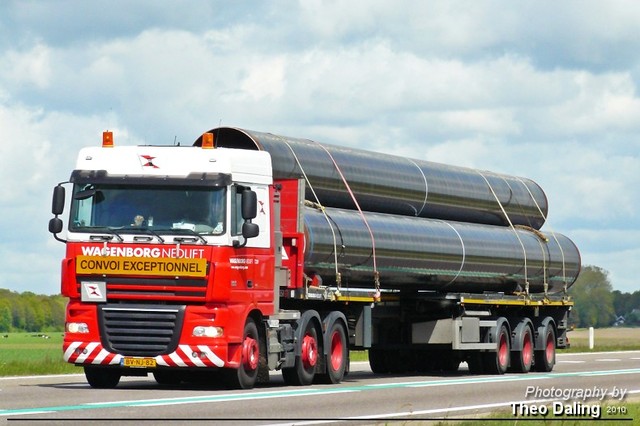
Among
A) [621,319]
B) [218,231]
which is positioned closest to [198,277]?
[218,231]

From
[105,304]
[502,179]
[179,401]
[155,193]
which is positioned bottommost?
[179,401]

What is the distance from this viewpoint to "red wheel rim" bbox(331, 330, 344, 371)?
86.2 feet

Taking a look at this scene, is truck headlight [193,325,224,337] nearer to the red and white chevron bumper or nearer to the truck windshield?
the red and white chevron bumper

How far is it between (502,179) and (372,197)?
711 centimetres

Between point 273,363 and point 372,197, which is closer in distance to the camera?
point 273,363

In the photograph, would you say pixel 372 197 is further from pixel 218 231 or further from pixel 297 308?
pixel 218 231

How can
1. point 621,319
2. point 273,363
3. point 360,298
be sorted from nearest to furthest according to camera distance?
point 273,363 < point 360,298 < point 621,319

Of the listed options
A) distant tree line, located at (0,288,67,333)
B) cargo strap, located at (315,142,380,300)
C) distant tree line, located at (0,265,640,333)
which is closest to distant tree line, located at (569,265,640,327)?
distant tree line, located at (0,265,640,333)

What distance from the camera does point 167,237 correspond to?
2230 cm

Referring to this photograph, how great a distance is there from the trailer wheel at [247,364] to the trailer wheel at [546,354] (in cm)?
1249

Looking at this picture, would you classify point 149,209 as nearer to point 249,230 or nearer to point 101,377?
point 249,230

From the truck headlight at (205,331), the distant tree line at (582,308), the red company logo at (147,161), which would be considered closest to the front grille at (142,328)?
the truck headlight at (205,331)

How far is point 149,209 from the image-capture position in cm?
2253

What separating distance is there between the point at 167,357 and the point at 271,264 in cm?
267
